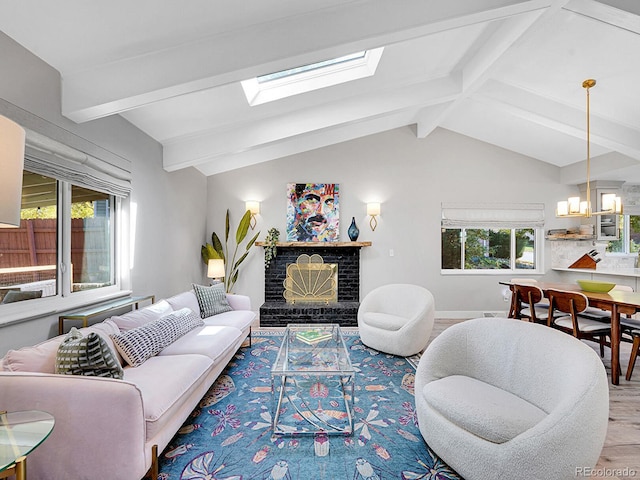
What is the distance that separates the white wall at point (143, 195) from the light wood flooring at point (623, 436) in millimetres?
3311

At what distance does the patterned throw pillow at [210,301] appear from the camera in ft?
12.2

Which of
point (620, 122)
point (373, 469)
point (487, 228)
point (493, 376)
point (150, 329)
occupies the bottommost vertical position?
point (373, 469)

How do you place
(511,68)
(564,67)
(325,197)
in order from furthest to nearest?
1. (325,197)
2. (511,68)
3. (564,67)

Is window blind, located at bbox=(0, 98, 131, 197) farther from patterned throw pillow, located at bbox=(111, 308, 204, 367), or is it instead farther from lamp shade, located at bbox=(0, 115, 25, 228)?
lamp shade, located at bbox=(0, 115, 25, 228)

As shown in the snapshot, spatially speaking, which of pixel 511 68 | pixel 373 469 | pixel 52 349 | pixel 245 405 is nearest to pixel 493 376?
pixel 373 469

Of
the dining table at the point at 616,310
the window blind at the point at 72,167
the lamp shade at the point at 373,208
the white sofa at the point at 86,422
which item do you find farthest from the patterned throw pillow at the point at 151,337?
the dining table at the point at 616,310

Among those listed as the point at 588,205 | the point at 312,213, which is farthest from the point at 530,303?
the point at 312,213

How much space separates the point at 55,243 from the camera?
2537 mm

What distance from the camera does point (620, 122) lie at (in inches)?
158

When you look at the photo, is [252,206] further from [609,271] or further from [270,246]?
[609,271]

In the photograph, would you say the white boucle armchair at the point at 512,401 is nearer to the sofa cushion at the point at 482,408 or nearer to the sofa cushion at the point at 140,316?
the sofa cushion at the point at 482,408

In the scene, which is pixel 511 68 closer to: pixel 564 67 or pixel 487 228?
pixel 564 67

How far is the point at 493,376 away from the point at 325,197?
3.97m

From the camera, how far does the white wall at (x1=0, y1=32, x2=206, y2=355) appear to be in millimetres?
→ 1989
